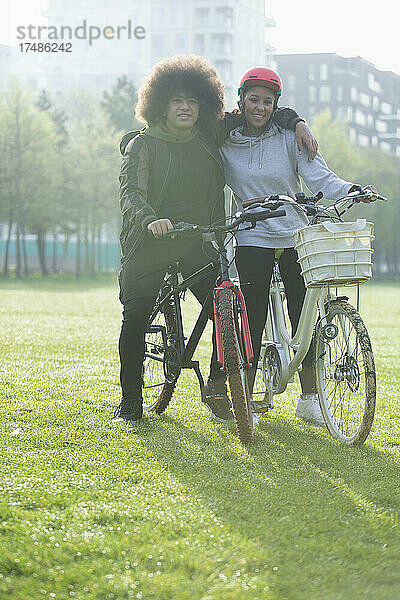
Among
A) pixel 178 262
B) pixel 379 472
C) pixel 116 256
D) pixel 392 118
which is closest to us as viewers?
pixel 379 472

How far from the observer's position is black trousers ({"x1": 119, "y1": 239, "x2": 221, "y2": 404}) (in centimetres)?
536

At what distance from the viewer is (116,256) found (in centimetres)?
6850

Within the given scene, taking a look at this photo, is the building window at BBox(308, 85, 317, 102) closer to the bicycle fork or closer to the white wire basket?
the bicycle fork

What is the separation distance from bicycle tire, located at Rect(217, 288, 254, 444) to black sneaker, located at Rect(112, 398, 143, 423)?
35.8 inches

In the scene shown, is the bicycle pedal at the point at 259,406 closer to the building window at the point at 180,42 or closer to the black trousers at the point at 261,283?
the black trousers at the point at 261,283

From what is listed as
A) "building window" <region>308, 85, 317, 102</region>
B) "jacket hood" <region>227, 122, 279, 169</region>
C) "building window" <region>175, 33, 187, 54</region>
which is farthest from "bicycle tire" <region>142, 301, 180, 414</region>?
"building window" <region>308, 85, 317, 102</region>

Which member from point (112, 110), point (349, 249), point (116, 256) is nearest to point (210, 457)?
point (349, 249)

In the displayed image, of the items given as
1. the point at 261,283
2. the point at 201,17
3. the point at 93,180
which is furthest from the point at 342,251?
the point at 201,17

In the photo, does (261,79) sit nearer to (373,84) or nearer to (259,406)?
(259,406)

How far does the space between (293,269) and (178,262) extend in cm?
71

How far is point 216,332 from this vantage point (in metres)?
4.89

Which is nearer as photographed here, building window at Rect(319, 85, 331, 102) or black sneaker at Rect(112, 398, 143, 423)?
black sneaker at Rect(112, 398, 143, 423)

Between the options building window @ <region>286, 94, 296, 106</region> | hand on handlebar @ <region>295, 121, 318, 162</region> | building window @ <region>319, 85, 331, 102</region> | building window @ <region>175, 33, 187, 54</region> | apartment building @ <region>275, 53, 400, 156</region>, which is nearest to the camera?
hand on handlebar @ <region>295, 121, 318, 162</region>

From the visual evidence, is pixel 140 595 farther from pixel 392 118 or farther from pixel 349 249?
pixel 392 118
